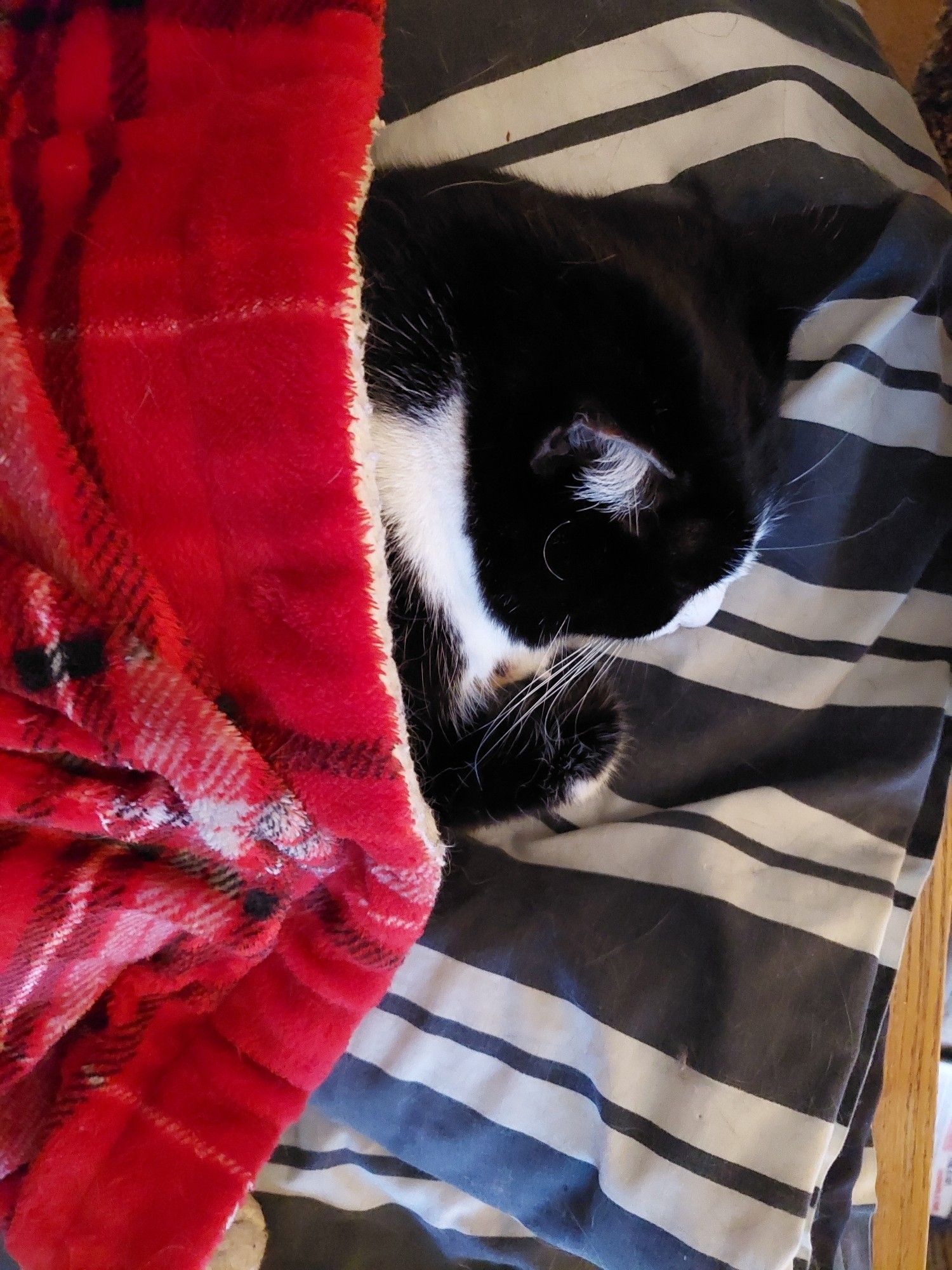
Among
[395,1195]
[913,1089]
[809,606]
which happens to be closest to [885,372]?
[809,606]

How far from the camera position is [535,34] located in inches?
26.8

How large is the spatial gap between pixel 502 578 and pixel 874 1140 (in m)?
0.52

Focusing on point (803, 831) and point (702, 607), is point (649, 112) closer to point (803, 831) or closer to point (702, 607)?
point (702, 607)

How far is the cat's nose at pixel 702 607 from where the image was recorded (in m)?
0.62

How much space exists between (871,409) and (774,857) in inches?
15.6

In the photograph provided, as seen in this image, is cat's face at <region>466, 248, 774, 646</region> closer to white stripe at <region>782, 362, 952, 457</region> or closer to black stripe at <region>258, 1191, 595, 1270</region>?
white stripe at <region>782, 362, 952, 457</region>

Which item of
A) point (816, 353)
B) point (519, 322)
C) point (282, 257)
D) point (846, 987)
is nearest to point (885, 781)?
point (846, 987)

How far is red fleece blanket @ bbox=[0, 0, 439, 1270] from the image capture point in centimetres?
40

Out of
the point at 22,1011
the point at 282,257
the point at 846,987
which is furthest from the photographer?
the point at 846,987

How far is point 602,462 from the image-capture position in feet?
1.67

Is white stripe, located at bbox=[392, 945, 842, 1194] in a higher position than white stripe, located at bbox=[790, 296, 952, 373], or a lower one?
lower

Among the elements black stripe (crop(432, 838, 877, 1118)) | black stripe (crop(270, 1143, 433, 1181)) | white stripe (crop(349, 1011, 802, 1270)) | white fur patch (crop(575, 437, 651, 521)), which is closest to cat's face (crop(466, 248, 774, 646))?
white fur patch (crop(575, 437, 651, 521))

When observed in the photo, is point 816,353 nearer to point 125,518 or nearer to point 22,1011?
point 125,518

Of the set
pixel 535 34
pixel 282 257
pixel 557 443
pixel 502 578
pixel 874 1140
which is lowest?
pixel 874 1140
